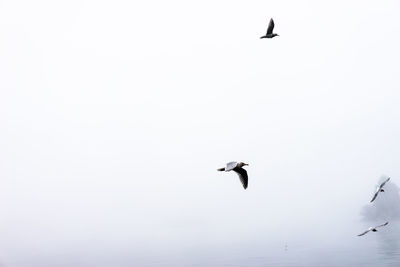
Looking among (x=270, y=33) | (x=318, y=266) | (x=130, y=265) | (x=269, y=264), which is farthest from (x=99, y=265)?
(x=270, y=33)

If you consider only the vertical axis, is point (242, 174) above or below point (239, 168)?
below

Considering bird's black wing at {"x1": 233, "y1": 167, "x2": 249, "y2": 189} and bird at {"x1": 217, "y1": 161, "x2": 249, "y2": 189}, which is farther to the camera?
bird's black wing at {"x1": 233, "y1": 167, "x2": 249, "y2": 189}

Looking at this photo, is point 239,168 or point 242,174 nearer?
point 239,168

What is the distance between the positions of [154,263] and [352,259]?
74352 millimetres

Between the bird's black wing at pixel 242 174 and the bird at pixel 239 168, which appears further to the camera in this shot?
the bird's black wing at pixel 242 174

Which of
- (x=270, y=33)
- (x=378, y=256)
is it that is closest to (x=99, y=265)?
(x=378, y=256)

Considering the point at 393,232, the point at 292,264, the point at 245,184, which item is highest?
the point at 393,232

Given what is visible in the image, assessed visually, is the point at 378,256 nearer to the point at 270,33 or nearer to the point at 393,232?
the point at 393,232

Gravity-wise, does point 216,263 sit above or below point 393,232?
below

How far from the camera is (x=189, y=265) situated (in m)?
146

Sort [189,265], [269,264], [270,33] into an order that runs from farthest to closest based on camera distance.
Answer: [189,265], [269,264], [270,33]

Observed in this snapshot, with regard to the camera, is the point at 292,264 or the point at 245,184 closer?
the point at 245,184

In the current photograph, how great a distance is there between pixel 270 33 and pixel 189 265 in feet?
413

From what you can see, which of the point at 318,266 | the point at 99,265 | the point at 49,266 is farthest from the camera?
the point at 49,266
